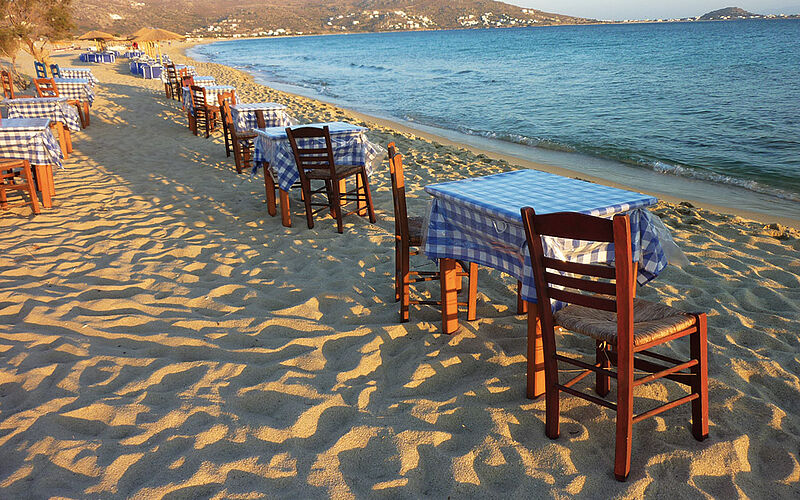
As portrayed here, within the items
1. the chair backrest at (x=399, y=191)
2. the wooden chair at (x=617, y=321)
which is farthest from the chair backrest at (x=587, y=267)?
the chair backrest at (x=399, y=191)

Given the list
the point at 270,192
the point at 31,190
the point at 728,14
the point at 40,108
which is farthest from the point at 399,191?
the point at 728,14

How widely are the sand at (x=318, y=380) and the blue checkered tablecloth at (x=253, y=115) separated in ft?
10.4

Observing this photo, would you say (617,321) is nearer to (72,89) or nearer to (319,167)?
(319,167)

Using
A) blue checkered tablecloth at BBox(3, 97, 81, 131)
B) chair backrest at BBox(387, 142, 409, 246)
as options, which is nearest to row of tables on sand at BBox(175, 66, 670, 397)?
chair backrest at BBox(387, 142, 409, 246)

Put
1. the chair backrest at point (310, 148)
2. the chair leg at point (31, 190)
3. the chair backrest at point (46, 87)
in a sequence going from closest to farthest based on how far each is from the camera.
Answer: the chair backrest at point (310, 148), the chair leg at point (31, 190), the chair backrest at point (46, 87)

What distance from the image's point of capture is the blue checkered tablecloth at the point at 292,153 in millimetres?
5148

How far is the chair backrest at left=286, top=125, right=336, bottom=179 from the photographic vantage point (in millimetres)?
4922

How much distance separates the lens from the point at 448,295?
3.10m

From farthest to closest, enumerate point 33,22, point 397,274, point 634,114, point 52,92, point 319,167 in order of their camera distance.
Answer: point 33,22
point 634,114
point 52,92
point 319,167
point 397,274

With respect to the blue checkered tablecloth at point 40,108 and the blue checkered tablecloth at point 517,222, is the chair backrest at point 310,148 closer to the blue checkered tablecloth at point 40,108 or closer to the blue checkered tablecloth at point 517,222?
the blue checkered tablecloth at point 517,222

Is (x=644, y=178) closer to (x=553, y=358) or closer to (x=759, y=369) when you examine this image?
(x=759, y=369)

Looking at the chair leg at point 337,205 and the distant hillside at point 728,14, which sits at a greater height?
the distant hillside at point 728,14

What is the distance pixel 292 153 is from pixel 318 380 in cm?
312

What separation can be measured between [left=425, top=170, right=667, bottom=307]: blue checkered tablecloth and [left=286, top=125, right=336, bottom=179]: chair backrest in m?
2.25
